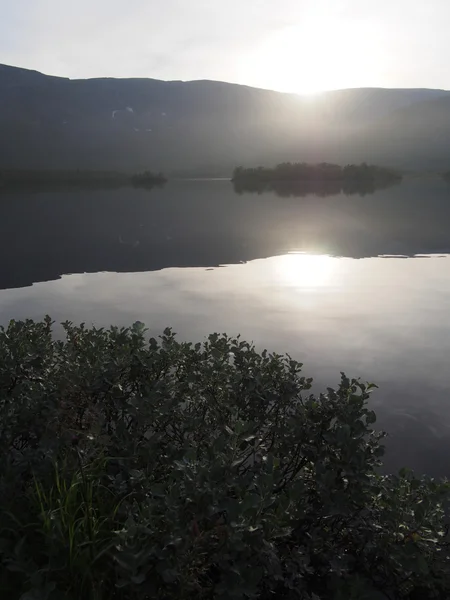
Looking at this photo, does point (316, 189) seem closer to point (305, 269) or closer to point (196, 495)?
point (305, 269)

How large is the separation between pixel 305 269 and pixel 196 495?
770 inches

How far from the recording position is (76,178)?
18200 centimetres

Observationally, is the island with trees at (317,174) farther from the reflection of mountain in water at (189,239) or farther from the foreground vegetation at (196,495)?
the foreground vegetation at (196,495)

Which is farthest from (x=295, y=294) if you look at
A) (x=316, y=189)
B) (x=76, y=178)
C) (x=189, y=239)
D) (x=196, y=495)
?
(x=76, y=178)

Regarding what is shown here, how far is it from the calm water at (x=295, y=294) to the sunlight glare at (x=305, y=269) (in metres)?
0.08

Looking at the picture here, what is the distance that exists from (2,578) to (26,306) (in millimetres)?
13113

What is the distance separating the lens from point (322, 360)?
37.8 feet

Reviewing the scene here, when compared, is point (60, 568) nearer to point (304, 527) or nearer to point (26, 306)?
point (304, 527)

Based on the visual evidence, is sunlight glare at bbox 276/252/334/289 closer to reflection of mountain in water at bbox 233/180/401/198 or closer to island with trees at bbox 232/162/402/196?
reflection of mountain in water at bbox 233/180/401/198

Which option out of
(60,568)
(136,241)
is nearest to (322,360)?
(60,568)

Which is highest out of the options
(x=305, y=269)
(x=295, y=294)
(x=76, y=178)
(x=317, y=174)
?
(x=76, y=178)

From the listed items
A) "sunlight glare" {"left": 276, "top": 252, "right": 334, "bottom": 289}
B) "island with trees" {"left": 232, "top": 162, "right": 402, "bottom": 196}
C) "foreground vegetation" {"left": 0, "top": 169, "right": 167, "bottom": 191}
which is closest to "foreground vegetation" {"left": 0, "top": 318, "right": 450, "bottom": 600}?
"sunlight glare" {"left": 276, "top": 252, "right": 334, "bottom": 289}

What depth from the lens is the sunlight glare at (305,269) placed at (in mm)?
20091

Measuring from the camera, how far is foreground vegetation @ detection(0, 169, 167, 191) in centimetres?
15838
